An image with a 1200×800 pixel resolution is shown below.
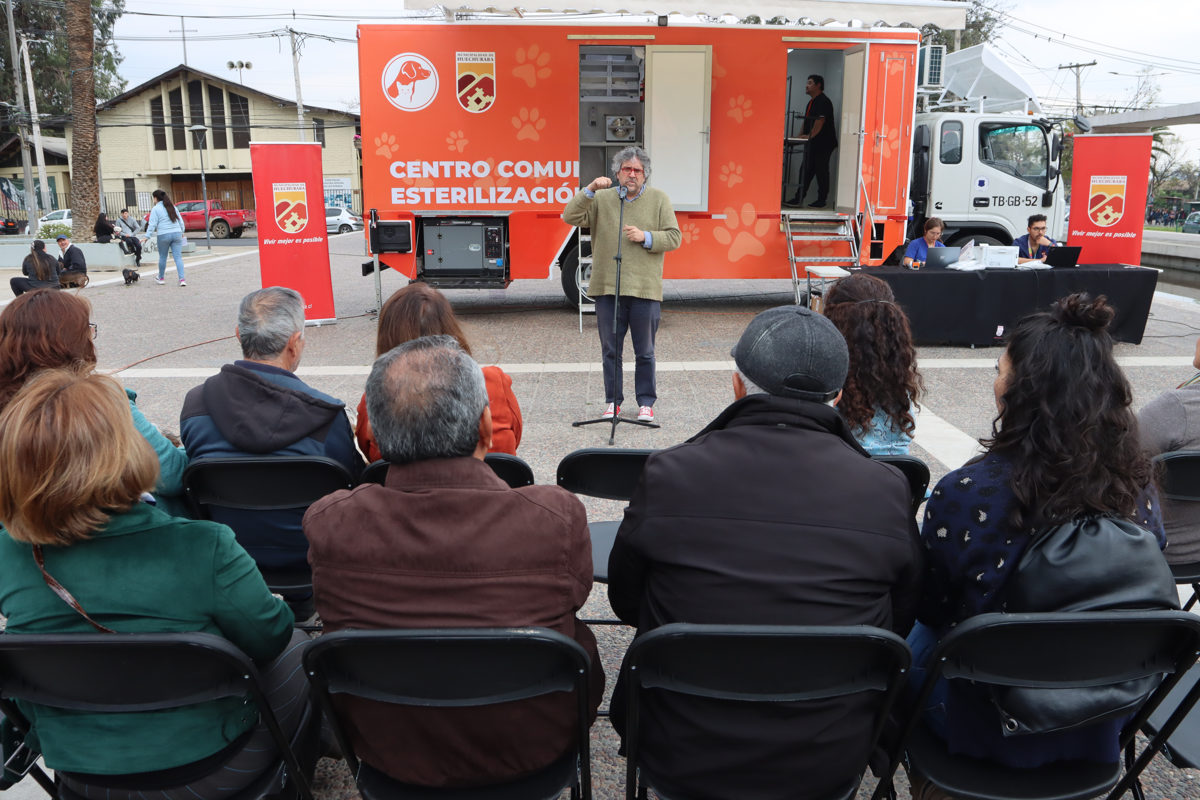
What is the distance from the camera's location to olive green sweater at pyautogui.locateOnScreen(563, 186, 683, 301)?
582cm

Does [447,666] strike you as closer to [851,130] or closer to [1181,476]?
[1181,476]

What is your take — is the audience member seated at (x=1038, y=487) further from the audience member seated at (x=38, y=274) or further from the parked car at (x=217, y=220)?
the parked car at (x=217, y=220)

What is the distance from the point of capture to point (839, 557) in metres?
1.63

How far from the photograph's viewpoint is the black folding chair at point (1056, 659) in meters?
1.59

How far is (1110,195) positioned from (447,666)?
35.5 ft

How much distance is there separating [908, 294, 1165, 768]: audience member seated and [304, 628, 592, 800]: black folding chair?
2.65 ft

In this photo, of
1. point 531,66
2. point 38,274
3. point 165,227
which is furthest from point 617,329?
point 165,227

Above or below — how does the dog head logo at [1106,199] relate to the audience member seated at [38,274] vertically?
above

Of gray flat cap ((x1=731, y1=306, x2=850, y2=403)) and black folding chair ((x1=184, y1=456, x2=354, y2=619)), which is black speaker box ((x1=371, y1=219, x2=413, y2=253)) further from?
gray flat cap ((x1=731, y1=306, x2=850, y2=403))

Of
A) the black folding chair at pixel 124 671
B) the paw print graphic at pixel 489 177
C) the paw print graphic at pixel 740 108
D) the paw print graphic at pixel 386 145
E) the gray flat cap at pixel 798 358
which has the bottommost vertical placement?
the black folding chair at pixel 124 671

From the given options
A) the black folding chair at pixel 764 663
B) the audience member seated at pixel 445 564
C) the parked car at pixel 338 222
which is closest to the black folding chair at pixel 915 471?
the black folding chair at pixel 764 663

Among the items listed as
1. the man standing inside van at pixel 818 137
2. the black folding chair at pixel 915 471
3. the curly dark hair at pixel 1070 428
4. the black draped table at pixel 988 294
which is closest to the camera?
the curly dark hair at pixel 1070 428

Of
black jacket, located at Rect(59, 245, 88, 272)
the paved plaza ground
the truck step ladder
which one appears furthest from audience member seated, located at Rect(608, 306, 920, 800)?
black jacket, located at Rect(59, 245, 88, 272)

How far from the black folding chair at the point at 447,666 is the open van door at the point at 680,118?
8.67 m
